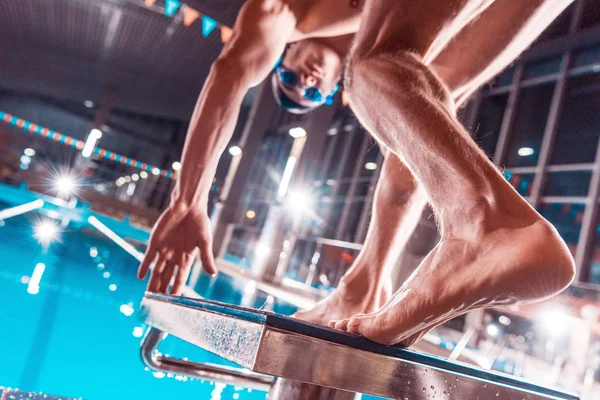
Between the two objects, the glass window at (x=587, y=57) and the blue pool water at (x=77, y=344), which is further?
the glass window at (x=587, y=57)

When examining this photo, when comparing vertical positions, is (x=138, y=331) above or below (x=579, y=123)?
below

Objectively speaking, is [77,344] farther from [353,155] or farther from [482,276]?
[353,155]

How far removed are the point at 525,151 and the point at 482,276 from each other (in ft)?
17.4

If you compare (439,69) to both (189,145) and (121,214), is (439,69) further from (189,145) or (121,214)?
(121,214)

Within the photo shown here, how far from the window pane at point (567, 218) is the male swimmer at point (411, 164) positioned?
3.90m

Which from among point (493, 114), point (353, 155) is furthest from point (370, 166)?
point (493, 114)

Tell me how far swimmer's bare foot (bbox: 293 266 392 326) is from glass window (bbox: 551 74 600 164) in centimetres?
463

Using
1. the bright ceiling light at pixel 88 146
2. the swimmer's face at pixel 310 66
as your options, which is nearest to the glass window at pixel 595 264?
the swimmer's face at pixel 310 66

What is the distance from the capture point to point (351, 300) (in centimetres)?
79

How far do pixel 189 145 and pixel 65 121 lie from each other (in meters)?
17.0

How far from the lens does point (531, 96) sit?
5.22m

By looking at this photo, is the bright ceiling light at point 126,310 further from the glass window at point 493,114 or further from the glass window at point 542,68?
the glass window at point 542,68

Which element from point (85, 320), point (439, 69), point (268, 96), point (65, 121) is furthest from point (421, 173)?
point (65, 121)

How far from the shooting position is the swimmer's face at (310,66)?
4.05 ft
